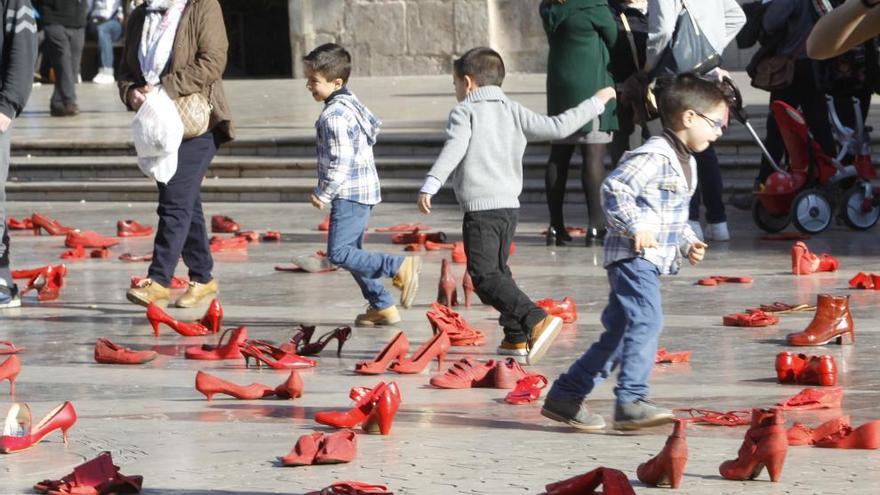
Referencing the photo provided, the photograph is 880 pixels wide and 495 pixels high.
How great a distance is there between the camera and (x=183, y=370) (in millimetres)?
7785

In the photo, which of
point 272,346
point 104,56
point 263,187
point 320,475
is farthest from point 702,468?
point 104,56

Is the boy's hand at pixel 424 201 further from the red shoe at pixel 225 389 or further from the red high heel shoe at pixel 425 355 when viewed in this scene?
the red shoe at pixel 225 389

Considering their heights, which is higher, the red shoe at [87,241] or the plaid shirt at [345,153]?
the plaid shirt at [345,153]

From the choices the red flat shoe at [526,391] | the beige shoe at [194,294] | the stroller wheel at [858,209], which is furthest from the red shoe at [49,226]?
the red flat shoe at [526,391]

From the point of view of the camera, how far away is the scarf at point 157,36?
9242 millimetres

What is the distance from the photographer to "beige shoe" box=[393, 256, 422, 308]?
28.9ft

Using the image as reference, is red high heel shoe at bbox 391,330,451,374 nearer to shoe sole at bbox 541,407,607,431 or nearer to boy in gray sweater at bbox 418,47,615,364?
boy in gray sweater at bbox 418,47,615,364

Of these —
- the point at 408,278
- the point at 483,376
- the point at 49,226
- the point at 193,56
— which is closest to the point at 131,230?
the point at 49,226

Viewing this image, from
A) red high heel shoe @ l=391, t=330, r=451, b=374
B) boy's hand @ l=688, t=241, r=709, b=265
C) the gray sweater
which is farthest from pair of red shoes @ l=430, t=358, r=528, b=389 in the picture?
boy's hand @ l=688, t=241, r=709, b=265

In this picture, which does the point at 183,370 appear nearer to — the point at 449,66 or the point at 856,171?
the point at 856,171

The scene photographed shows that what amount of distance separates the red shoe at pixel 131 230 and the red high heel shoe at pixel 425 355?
5615 millimetres

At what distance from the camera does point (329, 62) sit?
8.70 m

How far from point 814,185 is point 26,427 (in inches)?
267

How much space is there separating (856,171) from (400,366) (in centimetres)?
517
